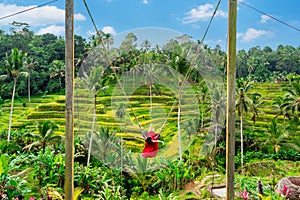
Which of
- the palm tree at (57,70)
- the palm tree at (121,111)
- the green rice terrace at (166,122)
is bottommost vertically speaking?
the green rice terrace at (166,122)

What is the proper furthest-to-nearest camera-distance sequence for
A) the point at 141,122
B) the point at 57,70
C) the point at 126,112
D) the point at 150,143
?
1. the point at 57,70
2. the point at 141,122
3. the point at 126,112
4. the point at 150,143

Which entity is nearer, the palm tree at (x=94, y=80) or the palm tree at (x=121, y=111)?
the palm tree at (x=121, y=111)

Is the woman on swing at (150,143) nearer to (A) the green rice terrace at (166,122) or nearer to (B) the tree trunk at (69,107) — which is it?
(A) the green rice terrace at (166,122)

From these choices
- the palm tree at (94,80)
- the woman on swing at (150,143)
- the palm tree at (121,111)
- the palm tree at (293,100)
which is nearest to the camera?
the woman on swing at (150,143)

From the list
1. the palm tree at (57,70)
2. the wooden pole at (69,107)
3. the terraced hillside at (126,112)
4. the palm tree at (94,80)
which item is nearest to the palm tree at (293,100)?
the terraced hillside at (126,112)

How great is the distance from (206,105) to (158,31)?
10037mm

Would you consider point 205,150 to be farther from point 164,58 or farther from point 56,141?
point 164,58

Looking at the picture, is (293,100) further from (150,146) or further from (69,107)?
(69,107)

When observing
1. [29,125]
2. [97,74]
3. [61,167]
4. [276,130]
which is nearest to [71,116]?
[61,167]

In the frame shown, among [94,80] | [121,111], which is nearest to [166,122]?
→ [121,111]

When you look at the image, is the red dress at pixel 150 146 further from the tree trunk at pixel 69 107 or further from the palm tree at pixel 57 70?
the palm tree at pixel 57 70

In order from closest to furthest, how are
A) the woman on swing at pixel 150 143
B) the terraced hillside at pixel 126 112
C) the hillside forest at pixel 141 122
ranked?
the woman on swing at pixel 150 143 → the hillside forest at pixel 141 122 → the terraced hillside at pixel 126 112

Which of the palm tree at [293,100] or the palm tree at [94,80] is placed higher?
the palm tree at [94,80]

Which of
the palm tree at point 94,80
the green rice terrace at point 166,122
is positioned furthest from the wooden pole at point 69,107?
the palm tree at point 94,80
